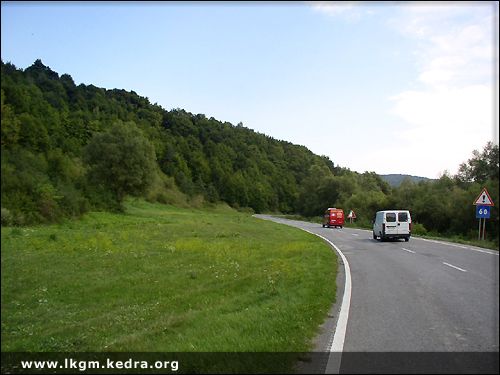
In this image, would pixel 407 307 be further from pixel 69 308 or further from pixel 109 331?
pixel 69 308

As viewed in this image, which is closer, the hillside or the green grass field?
the hillside

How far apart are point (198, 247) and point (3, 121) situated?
61.5ft

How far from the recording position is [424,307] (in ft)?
30.6

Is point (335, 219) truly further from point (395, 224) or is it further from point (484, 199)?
point (484, 199)

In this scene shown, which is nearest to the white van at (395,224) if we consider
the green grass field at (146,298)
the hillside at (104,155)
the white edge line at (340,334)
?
the green grass field at (146,298)

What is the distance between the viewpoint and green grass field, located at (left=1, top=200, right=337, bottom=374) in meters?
6.55

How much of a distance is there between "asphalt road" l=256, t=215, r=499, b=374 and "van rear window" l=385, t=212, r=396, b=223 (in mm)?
12361

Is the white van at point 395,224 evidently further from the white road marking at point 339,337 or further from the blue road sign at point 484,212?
the white road marking at point 339,337

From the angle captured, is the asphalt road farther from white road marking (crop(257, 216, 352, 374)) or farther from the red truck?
the red truck

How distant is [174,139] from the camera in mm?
125688

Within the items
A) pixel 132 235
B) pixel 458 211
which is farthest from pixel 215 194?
pixel 132 235

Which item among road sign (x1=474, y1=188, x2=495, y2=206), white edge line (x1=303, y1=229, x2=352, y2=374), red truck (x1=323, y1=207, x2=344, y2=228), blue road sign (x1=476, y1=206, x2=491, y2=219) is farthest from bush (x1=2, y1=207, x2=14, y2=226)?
red truck (x1=323, y1=207, x2=344, y2=228)

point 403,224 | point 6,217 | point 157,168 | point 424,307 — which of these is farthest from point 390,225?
point 157,168

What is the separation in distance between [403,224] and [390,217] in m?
1.01
